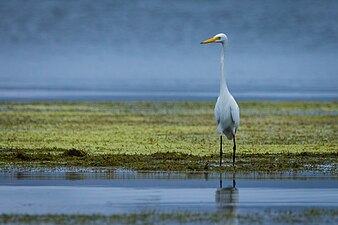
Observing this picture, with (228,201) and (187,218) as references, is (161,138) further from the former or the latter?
(187,218)

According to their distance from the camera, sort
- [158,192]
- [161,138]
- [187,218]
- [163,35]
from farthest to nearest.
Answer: [163,35] → [161,138] → [158,192] → [187,218]

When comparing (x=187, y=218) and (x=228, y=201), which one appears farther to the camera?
(x=228, y=201)

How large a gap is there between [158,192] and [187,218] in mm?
2236

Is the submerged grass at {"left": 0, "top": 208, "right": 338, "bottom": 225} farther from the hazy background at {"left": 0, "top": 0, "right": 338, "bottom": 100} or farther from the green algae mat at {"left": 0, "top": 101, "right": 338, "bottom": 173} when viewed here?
the hazy background at {"left": 0, "top": 0, "right": 338, "bottom": 100}

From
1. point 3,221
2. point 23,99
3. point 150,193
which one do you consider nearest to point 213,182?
point 150,193

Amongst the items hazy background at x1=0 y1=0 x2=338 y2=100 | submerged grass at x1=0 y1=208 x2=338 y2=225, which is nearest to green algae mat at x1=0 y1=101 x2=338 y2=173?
submerged grass at x1=0 y1=208 x2=338 y2=225

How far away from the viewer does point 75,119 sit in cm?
3050

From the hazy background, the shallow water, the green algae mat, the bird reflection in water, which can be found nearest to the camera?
the bird reflection in water

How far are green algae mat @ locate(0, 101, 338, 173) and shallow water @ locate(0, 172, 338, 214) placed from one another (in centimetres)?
136

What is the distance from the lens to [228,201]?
13547mm

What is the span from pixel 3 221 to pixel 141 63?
4393 inches

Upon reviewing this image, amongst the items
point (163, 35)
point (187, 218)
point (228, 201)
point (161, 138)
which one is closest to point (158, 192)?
point (228, 201)

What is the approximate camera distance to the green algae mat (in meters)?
18.2

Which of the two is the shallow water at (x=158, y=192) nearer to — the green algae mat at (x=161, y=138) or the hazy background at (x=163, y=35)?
the green algae mat at (x=161, y=138)
